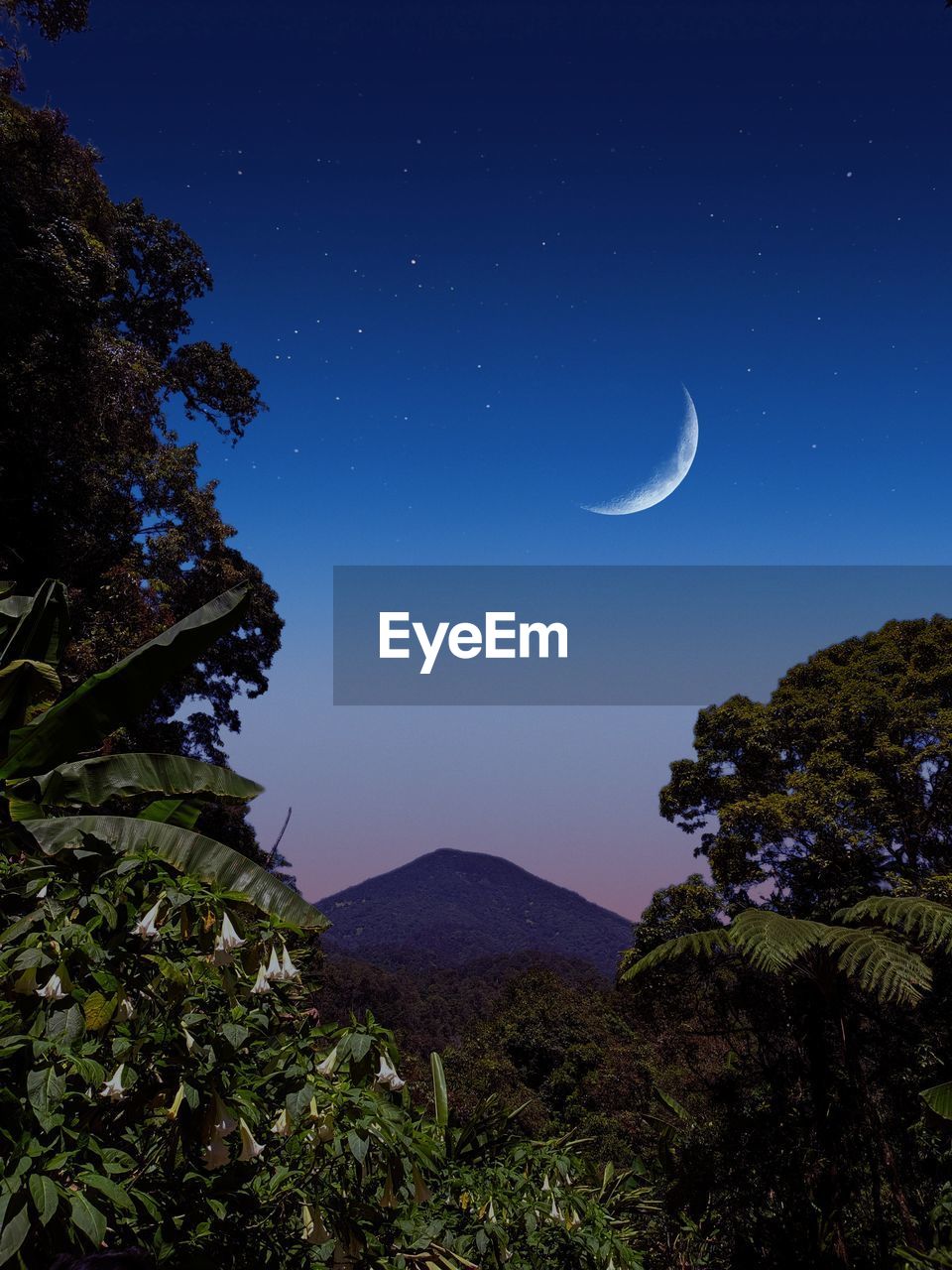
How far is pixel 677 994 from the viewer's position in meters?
11.5

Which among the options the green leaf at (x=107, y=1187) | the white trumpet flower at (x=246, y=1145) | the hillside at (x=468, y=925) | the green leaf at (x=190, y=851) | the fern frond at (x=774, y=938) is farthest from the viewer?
the hillside at (x=468, y=925)

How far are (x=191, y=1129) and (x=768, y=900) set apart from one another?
11.9 metres

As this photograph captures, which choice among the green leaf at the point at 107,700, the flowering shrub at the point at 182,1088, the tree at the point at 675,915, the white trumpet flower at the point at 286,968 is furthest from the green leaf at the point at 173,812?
the tree at the point at 675,915

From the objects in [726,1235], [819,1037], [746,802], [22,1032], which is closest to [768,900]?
[746,802]

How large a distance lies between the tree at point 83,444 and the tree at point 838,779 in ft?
33.1

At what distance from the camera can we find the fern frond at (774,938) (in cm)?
677

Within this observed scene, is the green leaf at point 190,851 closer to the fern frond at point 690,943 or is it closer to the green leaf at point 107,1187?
the green leaf at point 107,1187

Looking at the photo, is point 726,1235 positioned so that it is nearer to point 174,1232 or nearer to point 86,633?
point 174,1232

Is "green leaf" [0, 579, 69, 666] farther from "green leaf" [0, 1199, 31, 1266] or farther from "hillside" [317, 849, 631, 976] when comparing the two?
"hillside" [317, 849, 631, 976]

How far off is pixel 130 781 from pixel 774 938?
5574 millimetres

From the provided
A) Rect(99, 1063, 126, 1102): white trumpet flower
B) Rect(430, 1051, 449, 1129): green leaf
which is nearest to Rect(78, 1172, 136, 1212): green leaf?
Rect(99, 1063, 126, 1102): white trumpet flower

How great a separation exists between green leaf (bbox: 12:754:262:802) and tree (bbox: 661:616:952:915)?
931 cm

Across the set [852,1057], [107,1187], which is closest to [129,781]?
[107,1187]

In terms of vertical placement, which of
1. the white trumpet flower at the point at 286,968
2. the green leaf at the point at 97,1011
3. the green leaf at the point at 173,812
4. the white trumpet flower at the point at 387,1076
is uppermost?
the green leaf at the point at 173,812
